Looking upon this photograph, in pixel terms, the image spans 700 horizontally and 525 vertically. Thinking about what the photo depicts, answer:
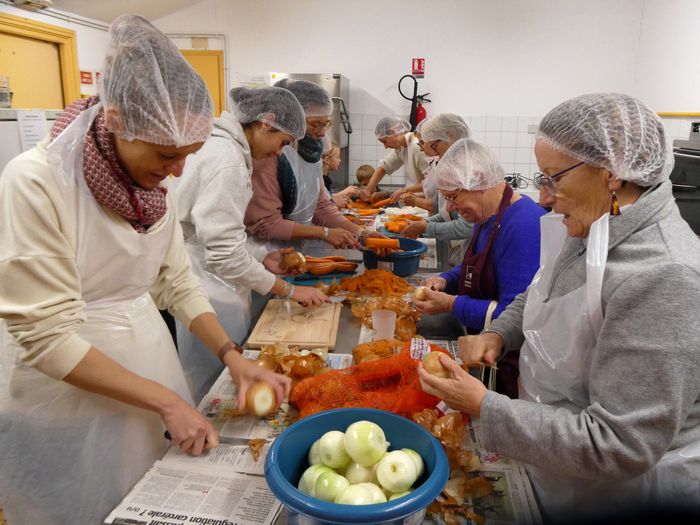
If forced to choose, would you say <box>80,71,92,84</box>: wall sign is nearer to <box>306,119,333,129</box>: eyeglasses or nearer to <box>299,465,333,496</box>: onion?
<box>306,119,333,129</box>: eyeglasses

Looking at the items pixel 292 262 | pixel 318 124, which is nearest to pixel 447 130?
pixel 318 124

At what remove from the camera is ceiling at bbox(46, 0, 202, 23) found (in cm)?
561

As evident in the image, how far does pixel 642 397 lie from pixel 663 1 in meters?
6.19

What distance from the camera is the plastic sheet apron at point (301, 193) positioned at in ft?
9.03

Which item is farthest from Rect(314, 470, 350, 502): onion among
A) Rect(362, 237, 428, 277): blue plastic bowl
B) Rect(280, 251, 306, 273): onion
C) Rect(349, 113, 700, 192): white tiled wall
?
Rect(349, 113, 700, 192): white tiled wall

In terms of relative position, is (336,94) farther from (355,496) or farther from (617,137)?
(355,496)

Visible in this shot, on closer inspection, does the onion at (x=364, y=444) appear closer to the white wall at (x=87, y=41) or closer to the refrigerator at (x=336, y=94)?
the refrigerator at (x=336, y=94)

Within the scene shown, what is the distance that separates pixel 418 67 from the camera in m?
6.29

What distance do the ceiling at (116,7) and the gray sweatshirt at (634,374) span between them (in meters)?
6.51

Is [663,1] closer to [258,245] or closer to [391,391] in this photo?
[258,245]

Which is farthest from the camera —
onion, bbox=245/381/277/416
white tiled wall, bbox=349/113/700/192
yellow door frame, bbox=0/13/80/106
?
white tiled wall, bbox=349/113/700/192

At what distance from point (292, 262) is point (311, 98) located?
3.25ft

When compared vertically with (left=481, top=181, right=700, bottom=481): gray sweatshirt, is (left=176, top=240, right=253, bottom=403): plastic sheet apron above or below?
below

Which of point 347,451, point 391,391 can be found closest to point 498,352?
point 391,391
